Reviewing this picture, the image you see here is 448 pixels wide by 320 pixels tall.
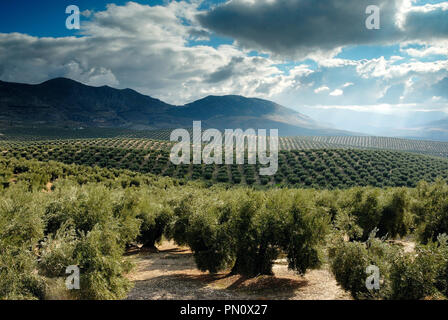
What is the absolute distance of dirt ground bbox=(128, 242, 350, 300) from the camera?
15.1m

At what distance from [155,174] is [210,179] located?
41.5 feet

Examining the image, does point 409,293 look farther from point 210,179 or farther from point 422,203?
point 210,179

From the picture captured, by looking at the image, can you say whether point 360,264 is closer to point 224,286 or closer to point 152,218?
point 224,286

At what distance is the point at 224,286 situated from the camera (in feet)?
56.3

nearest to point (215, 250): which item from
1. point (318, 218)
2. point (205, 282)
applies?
point (205, 282)

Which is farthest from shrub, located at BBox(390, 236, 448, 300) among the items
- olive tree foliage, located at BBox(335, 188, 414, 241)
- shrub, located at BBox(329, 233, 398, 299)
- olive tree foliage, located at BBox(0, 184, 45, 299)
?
olive tree foliage, located at BBox(335, 188, 414, 241)

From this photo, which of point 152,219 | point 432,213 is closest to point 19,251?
point 152,219

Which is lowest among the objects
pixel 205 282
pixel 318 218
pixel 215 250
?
pixel 205 282

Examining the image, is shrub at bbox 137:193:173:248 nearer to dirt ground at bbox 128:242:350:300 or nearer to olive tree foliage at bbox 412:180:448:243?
dirt ground at bbox 128:242:350:300

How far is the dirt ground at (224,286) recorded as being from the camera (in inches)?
593

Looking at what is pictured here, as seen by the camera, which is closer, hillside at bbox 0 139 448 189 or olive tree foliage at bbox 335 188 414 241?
olive tree foliage at bbox 335 188 414 241

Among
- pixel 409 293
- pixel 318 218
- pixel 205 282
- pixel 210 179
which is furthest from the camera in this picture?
pixel 210 179

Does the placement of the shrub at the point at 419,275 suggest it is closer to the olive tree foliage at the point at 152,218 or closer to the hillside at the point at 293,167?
the olive tree foliage at the point at 152,218
